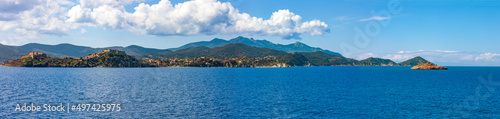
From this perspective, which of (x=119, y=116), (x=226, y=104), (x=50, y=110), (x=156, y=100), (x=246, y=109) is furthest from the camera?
(x=156, y=100)

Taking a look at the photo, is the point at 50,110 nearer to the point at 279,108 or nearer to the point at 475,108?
the point at 279,108

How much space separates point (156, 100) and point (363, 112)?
128ft

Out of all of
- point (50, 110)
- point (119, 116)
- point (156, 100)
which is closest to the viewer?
point (119, 116)

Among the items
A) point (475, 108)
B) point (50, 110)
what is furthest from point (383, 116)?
point (50, 110)

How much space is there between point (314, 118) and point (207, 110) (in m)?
17.2

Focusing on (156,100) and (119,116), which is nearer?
(119,116)

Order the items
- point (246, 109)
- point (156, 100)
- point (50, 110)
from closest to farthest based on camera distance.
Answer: point (50, 110) → point (246, 109) → point (156, 100)

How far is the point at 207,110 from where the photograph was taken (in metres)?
48.3

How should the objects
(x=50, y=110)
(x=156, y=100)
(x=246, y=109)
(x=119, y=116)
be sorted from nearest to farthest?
(x=119, y=116) < (x=50, y=110) < (x=246, y=109) < (x=156, y=100)

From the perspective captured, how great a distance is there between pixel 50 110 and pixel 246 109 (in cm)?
3085

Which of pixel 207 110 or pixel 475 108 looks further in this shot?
pixel 475 108

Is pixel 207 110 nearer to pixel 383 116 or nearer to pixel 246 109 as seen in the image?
pixel 246 109

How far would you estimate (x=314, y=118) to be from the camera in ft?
142

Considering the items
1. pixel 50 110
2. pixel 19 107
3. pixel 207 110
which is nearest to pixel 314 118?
pixel 207 110
